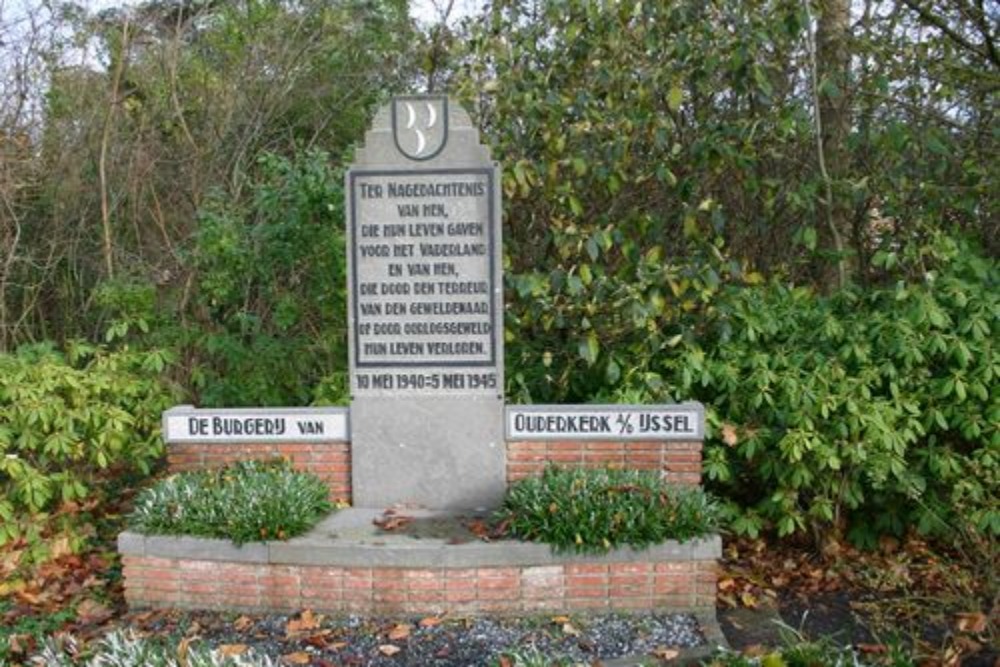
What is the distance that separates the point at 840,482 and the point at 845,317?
105 cm

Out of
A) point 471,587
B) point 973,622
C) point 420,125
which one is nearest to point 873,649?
point 973,622

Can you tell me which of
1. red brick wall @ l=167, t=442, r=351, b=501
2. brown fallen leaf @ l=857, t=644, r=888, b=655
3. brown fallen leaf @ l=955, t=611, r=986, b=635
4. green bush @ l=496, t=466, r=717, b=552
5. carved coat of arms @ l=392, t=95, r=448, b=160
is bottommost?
brown fallen leaf @ l=857, t=644, r=888, b=655

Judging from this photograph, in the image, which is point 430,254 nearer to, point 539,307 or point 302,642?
point 539,307

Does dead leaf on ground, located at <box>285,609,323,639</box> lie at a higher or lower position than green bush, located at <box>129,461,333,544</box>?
lower

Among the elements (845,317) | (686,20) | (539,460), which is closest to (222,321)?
(539,460)

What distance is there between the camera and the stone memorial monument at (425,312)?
571cm

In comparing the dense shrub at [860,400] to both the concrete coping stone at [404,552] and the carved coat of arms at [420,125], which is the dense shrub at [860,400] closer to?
the concrete coping stone at [404,552]

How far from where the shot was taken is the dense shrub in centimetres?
564

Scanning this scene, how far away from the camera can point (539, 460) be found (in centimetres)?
567

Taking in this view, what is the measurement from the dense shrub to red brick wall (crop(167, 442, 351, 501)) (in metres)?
2.12

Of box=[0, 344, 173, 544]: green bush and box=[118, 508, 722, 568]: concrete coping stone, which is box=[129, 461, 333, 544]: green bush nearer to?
box=[118, 508, 722, 568]: concrete coping stone

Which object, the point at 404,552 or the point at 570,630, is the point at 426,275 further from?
the point at 570,630

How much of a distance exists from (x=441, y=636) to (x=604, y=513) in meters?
1.02

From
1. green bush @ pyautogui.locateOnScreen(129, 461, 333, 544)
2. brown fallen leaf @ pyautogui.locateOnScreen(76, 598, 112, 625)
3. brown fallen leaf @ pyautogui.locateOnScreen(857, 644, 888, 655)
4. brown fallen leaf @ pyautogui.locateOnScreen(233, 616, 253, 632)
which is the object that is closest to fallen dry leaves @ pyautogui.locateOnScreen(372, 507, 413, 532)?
green bush @ pyautogui.locateOnScreen(129, 461, 333, 544)
